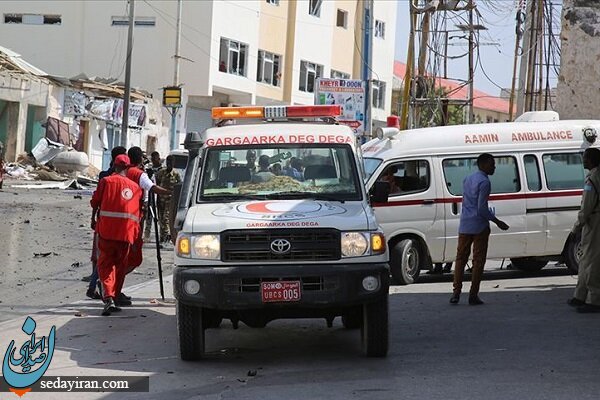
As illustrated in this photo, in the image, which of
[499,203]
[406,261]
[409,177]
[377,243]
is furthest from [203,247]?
[499,203]

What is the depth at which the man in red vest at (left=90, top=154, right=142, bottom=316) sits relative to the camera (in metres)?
11.0

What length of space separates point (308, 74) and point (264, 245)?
1767 inches

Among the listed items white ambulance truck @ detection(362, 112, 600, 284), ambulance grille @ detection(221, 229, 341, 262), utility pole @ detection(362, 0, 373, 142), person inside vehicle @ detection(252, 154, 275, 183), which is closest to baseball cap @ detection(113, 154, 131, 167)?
person inside vehicle @ detection(252, 154, 275, 183)

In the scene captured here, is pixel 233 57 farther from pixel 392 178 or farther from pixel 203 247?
pixel 203 247

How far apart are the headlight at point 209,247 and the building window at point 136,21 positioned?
39927mm

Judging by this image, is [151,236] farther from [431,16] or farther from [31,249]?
[431,16]

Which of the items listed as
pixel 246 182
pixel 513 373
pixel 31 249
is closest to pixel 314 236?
pixel 246 182

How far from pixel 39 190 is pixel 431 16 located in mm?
14353

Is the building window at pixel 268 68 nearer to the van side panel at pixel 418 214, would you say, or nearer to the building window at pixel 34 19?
the building window at pixel 34 19

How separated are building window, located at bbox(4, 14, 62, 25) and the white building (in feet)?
0.16

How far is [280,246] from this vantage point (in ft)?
27.3

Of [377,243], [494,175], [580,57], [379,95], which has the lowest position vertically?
[377,243]

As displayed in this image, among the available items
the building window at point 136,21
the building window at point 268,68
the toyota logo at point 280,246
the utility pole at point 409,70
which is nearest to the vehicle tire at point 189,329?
the toyota logo at point 280,246

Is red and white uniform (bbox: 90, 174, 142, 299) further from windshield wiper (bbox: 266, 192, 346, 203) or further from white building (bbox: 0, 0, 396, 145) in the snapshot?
white building (bbox: 0, 0, 396, 145)
